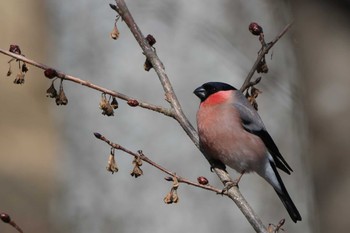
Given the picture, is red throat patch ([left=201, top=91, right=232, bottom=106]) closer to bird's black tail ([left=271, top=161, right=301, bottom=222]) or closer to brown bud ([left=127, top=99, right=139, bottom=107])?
bird's black tail ([left=271, top=161, right=301, bottom=222])

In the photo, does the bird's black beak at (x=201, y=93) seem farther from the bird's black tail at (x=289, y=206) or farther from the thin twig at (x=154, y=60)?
the thin twig at (x=154, y=60)

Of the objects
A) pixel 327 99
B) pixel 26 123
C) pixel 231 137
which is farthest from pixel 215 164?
pixel 26 123

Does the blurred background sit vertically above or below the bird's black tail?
above

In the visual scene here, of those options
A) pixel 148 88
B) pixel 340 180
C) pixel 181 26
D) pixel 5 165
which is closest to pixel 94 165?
pixel 148 88

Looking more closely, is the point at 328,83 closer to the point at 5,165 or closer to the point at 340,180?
the point at 340,180

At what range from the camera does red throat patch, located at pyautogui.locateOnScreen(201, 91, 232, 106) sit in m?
2.87

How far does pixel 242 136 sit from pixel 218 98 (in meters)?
0.18

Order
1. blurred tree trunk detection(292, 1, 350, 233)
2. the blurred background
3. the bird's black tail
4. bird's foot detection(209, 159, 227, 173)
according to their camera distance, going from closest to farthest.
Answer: blurred tree trunk detection(292, 1, 350, 233) → bird's foot detection(209, 159, 227, 173) → the bird's black tail → the blurred background

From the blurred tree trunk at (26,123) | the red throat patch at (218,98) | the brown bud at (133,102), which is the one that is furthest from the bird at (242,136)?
the blurred tree trunk at (26,123)

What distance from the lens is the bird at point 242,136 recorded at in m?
2.74

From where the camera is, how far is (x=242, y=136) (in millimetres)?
2816

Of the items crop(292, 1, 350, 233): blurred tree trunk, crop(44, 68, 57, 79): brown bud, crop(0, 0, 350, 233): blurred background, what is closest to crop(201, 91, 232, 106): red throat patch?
crop(0, 0, 350, 233): blurred background

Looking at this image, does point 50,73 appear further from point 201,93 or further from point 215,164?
point 201,93

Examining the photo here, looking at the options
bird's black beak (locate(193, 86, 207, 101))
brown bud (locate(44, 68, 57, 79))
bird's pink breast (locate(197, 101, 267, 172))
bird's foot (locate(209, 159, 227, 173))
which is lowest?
bird's foot (locate(209, 159, 227, 173))
